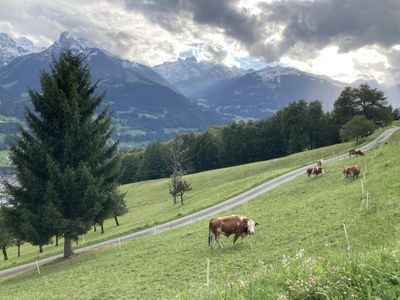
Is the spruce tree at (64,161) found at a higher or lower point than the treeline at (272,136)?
lower

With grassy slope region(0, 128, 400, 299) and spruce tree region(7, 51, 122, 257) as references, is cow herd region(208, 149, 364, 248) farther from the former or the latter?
spruce tree region(7, 51, 122, 257)

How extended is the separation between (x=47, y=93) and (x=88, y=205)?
444 inches

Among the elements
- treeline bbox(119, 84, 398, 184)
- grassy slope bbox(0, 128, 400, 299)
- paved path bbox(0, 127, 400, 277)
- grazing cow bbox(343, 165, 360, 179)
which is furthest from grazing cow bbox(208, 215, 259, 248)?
treeline bbox(119, 84, 398, 184)

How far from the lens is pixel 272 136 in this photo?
138m

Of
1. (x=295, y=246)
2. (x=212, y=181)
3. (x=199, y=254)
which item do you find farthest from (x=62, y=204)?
(x=212, y=181)

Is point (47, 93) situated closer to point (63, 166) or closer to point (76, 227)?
point (63, 166)

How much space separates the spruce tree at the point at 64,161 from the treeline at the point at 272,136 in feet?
240

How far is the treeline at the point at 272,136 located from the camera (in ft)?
379

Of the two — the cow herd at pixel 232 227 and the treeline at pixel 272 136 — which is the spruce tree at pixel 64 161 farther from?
the treeline at pixel 272 136

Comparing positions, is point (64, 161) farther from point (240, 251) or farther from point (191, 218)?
point (240, 251)

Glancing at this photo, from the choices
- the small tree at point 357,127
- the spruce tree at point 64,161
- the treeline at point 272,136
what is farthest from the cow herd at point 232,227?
the treeline at point 272,136

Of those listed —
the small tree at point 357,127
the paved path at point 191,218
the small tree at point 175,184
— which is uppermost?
the small tree at point 357,127

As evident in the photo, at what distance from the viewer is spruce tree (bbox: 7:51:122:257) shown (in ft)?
104

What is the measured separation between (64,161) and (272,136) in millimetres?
111846
